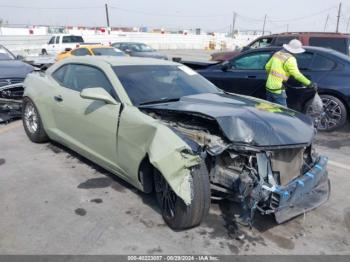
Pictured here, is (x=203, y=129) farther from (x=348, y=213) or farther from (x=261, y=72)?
(x=261, y=72)

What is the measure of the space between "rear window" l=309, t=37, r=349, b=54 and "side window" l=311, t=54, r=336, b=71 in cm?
386

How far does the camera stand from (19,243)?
3.27 m

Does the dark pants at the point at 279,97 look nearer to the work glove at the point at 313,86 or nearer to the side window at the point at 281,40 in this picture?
the work glove at the point at 313,86

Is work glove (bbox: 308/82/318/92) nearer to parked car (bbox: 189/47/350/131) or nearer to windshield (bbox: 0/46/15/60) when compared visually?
parked car (bbox: 189/47/350/131)

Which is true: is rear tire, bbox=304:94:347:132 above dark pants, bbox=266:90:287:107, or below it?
below

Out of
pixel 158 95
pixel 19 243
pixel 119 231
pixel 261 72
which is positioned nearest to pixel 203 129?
pixel 158 95

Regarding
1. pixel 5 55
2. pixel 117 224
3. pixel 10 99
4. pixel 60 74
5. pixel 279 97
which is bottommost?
pixel 117 224

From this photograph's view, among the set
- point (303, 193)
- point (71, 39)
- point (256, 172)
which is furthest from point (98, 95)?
point (71, 39)

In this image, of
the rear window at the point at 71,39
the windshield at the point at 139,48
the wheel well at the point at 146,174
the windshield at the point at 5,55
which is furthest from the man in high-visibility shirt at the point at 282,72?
the rear window at the point at 71,39

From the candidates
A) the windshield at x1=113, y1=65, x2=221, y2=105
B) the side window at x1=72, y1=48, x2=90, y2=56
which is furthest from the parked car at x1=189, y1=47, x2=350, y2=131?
the side window at x1=72, y1=48, x2=90, y2=56

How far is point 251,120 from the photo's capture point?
3.54 metres

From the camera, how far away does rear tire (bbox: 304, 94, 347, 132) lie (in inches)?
268

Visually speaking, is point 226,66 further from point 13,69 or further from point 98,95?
point 98,95

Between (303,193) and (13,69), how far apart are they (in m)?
6.47
